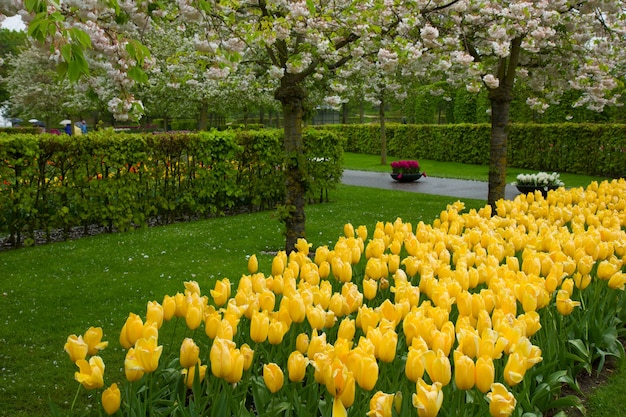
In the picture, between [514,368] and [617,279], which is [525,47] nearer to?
[617,279]

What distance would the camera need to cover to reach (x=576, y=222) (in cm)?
578

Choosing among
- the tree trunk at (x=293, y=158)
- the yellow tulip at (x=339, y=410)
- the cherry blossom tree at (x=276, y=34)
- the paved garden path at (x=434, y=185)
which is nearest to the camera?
the yellow tulip at (x=339, y=410)

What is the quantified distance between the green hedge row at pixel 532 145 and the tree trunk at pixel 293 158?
7.22m

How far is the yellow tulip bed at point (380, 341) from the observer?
226cm

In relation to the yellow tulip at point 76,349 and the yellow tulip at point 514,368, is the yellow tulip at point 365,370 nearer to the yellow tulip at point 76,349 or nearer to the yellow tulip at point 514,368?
the yellow tulip at point 514,368

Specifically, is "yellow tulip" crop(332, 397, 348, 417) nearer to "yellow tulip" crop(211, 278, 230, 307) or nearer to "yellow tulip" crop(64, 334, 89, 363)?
"yellow tulip" crop(64, 334, 89, 363)

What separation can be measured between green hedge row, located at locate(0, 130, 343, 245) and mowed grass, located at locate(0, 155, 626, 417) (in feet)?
1.64

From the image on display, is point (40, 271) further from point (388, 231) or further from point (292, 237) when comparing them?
point (388, 231)

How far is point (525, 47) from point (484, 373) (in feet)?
26.8

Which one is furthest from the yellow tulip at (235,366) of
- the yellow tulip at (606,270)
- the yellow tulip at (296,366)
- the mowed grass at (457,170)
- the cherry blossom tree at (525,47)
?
the mowed grass at (457,170)

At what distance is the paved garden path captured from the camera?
16234 mm

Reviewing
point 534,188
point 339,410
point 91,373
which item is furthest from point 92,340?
point 534,188

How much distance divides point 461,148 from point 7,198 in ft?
68.1

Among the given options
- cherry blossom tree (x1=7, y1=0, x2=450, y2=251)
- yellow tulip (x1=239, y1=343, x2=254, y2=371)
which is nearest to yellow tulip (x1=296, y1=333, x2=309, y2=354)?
yellow tulip (x1=239, y1=343, x2=254, y2=371)
